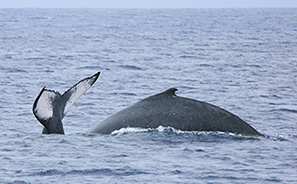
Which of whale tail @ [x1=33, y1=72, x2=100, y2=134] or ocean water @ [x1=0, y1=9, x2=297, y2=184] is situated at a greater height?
whale tail @ [x1=33, y1=72, x2=100, y2=134]

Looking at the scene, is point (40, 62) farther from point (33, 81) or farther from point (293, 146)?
point (293, 146)

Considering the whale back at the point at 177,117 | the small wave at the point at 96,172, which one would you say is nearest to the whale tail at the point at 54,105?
the whale back at the point at 177,117

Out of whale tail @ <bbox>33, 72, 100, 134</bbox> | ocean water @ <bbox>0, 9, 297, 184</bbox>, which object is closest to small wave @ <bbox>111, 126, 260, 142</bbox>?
ocean water @ <bbox>0, 9, 297, 184</bbox>

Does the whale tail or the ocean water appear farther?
the whale tail

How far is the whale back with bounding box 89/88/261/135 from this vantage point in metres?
8.08

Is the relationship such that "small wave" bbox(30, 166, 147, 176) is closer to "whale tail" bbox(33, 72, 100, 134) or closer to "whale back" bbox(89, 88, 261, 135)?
"whale back" bbox(89, 88, 261, 135)

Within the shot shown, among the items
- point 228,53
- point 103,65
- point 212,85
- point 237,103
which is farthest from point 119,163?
point 228,53

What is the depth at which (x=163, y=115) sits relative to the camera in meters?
8.16

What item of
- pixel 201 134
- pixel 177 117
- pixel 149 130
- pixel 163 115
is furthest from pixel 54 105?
pixel 201 134

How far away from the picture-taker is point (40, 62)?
2570 centimetres

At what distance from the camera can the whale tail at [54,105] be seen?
8.17 m

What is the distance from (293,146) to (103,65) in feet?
58.0

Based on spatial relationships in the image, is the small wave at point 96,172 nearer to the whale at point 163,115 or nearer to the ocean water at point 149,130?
the ocean water at point 149,130

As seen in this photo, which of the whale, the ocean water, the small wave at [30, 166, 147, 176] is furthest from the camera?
the whale
